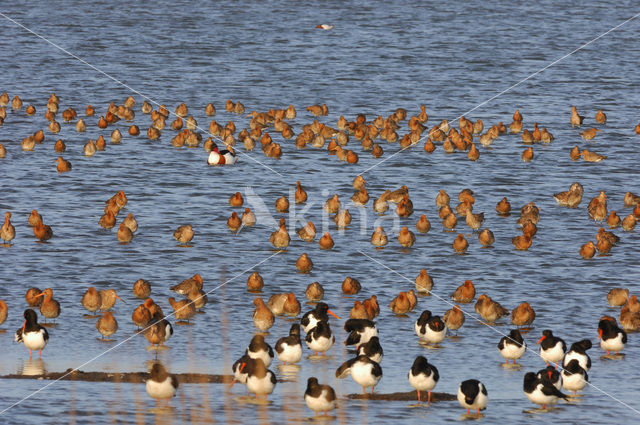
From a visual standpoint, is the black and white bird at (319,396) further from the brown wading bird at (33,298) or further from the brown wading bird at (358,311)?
the brown wading bird at (33,298)

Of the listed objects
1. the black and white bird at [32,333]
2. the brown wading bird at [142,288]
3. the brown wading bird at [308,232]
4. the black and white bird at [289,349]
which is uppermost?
the brown wading bird at [308,232]

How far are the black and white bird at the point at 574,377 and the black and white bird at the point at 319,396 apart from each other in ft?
17.3

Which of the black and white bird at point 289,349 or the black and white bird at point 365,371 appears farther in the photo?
the black and white bird at point 289,349

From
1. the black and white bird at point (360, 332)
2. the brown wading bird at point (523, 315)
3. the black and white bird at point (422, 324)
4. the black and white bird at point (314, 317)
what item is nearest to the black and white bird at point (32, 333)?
the black and white bird at point (314, 317)

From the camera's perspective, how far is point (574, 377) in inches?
1021

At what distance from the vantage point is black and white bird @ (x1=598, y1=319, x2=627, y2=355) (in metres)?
28.6

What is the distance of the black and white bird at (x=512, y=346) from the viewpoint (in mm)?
27844

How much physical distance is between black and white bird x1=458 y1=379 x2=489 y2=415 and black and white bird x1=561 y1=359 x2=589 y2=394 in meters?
2.31

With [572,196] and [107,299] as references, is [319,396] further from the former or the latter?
[572,196]

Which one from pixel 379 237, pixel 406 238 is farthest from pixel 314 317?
pixel 406 238

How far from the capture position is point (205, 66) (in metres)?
71.9

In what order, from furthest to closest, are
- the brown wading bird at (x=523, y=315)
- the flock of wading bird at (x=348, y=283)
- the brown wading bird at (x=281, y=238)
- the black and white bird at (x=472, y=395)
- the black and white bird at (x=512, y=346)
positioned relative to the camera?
1. the brown wading bird at (x=281, y=238)
2. the brown wading bird at (x=523, y=315)
3. the black and white bird at (x=512, y=346)
4. the flock of wading bird at (x=348, y=283)
5. the black and white bird at (x=472, y=395)

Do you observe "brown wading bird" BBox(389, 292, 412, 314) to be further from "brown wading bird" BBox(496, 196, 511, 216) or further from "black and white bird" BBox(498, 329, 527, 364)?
"brown wading bird" BBox(496, 196, 511, 216)

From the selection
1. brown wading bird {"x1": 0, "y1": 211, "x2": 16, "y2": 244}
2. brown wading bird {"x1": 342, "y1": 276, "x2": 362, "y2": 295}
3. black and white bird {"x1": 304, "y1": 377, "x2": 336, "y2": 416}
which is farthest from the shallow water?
brown wading bird {"x1": 0, "y1": 211, "x2": 16, "y2": 244}
